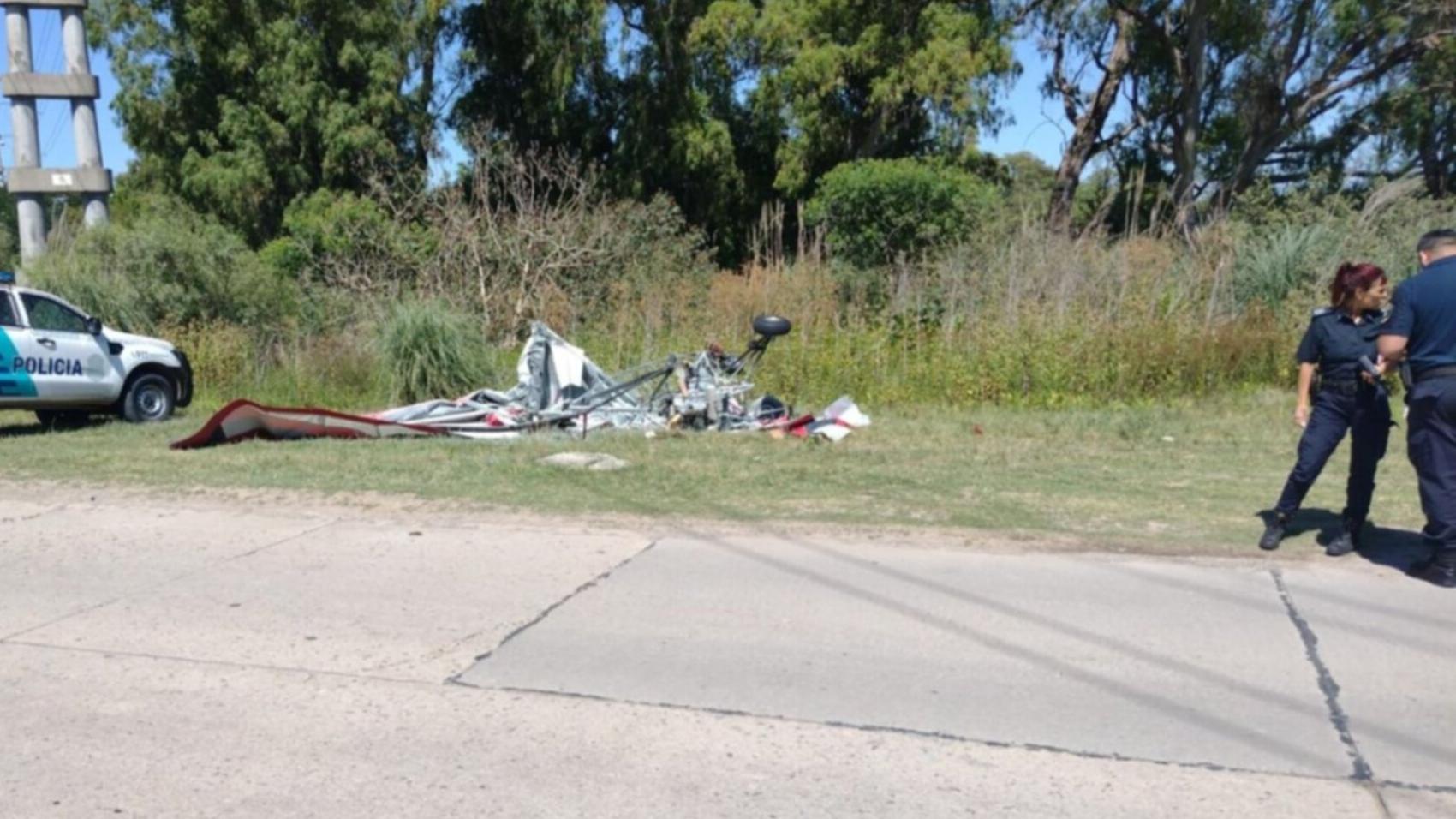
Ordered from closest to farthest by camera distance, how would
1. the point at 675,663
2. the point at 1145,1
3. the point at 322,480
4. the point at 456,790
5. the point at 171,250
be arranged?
the point at 456,790 < the point at 675,663 < the point at 322,480 < the point at 171,250 < the point at 1145,1

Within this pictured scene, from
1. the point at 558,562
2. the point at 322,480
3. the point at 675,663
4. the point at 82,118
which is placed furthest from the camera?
the point at 82,118

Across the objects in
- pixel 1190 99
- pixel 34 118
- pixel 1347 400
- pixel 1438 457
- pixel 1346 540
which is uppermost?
pixel 1190 99

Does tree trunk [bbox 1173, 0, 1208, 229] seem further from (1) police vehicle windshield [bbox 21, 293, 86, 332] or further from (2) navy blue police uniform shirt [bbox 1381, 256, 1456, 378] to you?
(1) police vehicle windshield [bbox 21, 293, 86, 332]

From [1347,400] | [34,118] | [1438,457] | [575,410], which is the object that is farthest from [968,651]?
[34,118]

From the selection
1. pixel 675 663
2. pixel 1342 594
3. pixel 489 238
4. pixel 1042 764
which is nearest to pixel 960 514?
pixel 1342 594

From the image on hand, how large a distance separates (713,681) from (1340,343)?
451 cm

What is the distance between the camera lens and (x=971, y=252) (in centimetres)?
1761

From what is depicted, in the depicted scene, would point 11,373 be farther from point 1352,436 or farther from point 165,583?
point 1352,436

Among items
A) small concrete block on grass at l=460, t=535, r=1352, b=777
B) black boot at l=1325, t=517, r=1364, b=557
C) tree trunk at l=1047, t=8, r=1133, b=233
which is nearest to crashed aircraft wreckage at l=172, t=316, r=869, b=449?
small concrete block on grass at l=460, t=535, r=1352, b=777

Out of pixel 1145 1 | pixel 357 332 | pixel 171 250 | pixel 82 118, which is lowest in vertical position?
pixel 357 332

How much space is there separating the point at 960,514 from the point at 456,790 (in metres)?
5.03

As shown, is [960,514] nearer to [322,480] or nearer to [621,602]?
[621,602]

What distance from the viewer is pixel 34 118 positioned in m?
24.1

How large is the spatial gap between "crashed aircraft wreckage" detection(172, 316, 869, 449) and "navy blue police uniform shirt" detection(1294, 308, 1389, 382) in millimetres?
5284
